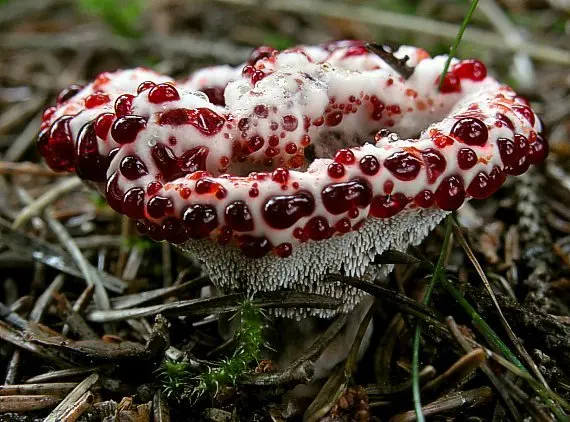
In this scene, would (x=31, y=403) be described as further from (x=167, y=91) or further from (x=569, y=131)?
(x=569, y=131)

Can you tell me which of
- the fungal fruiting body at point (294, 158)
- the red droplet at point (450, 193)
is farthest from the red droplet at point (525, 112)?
the red droplet at point (450, 193)

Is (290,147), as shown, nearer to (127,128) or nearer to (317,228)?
(317,228)

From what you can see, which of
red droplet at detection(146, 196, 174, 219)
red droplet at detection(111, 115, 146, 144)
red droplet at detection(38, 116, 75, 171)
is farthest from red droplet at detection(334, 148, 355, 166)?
red droplet at detection(38, 116, 75, 171)

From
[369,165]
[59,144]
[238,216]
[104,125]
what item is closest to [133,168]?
[104,125]

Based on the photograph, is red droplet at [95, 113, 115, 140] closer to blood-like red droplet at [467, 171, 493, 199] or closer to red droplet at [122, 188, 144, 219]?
red droplet at [122, 188, 144, 219]

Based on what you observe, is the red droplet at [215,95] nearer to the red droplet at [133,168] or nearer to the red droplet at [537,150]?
the red droplet at [133,168]

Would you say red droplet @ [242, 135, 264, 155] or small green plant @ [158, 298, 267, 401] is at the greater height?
red droplet @ [242, 135, 264, 155]

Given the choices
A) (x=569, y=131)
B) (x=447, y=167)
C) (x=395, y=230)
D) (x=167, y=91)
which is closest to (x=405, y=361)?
(x=395, y=230)
